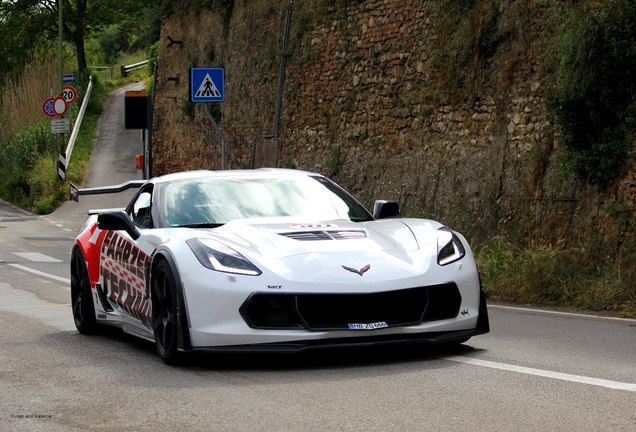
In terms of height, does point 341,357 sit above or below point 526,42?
below

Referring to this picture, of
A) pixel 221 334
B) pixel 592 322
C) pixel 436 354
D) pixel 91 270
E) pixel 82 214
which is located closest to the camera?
pixel 221 334

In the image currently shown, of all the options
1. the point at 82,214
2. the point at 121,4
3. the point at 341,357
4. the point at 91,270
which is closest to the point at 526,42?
the point at 91,270

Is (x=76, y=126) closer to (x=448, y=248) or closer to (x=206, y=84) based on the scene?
(x=206, y=84)

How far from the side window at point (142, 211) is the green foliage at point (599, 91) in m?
6.64

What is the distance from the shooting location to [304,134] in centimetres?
2605

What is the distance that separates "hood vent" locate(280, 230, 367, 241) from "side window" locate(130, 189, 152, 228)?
51.7 inches

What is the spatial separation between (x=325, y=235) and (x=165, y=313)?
1143 millimetres

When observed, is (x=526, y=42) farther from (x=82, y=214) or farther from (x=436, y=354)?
(x=82, y=214)

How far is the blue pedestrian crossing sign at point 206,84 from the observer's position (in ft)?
70.8

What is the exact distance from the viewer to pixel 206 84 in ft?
70.9

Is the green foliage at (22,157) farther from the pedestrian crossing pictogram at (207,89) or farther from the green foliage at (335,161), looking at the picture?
the pedestrian crossing pictogram at (207,89)

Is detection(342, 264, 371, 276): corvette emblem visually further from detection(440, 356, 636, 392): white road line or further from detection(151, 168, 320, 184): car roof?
detection(151, 168, 320, 184): car roof

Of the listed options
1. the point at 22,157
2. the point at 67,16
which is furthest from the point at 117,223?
the point at 67,16

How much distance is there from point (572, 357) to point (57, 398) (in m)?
3.32
